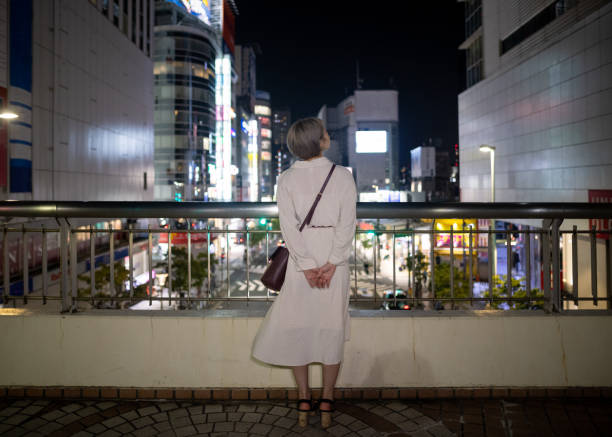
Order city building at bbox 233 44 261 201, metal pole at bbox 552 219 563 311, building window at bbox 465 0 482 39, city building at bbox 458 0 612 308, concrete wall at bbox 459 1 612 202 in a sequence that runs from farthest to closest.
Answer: city building at bbox 233 44 261 201, building window at bbox 465 0 482 39, concrete wall at bbox 459 1 612 202, city building at bbox 458 0 612 308, metal pole at bbox 552 219 563 311

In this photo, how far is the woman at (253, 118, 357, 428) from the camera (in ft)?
10.9

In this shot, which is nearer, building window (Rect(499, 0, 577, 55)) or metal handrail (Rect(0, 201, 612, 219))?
metal handrail (Rect(0, 201, 612, 219))

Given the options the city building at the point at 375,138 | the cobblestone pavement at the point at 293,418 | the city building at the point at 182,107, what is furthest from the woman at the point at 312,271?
the city building at the point at 375,138

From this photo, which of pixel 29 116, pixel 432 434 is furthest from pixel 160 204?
pixel 29 116

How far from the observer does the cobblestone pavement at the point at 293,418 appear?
3451 millimetres

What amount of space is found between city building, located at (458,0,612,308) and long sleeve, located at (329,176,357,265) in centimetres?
1451

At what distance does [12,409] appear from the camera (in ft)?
12.7

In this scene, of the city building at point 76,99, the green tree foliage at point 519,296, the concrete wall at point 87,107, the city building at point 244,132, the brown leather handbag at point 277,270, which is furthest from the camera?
the city building at point 244,132

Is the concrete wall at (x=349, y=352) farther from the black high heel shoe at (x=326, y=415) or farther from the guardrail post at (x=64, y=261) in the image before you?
the black high heel shoe at (x=326, y=415)

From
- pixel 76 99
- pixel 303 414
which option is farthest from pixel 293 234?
pixel 76 99

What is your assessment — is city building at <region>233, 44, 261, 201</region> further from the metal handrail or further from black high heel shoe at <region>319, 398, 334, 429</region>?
black high heel shoe at <region>319, 398, 334, 429</region>

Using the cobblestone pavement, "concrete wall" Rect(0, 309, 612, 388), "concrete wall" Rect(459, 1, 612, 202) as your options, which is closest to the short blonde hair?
"concrete wall" Rect(0, 309, 612, 388)

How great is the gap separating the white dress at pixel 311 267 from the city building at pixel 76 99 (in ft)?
81.2

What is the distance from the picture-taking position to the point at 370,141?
17038 centimetres
